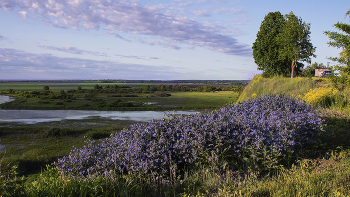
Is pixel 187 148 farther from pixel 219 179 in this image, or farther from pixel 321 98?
pixel 321 98

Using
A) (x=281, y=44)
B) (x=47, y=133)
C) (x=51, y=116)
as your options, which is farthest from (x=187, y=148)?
(x=51, y=116)

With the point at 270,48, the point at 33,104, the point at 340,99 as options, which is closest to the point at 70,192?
the point at 340,99

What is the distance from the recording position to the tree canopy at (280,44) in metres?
24.3

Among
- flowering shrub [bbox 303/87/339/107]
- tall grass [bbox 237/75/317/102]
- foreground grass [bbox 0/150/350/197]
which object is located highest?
tall grass [bbox 237/75/317/102]

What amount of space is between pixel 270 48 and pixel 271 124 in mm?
25010

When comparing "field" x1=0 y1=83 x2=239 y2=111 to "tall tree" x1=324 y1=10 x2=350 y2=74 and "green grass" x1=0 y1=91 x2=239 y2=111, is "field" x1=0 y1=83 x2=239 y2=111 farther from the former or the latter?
"tall tree" x1=324 y1=10 x2=350 y2=74

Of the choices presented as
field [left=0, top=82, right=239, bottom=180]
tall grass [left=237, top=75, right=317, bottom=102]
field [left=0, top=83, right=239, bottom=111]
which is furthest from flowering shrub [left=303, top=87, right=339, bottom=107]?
field [left=0, top=83, right=239, bottom=111]

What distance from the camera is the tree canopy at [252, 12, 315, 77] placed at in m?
24.3

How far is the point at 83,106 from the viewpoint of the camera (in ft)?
143

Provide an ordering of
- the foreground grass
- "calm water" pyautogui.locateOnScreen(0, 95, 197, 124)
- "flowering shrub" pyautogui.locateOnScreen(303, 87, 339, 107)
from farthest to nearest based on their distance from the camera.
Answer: "calm water" pyautogui.locateOnScreen(0, 95, 197, 124), "flowering shrub" pyautogui.locateOnScreen(303, 87, 339, 107), the foreground grass

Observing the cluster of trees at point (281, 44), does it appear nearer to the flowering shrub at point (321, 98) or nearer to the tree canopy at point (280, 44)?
the tree canopy at point (280, 44)

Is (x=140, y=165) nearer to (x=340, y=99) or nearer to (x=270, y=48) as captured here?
(x=340, y=99)

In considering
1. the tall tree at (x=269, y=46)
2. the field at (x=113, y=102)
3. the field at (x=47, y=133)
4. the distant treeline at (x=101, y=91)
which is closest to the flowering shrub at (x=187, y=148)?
the field at (x=47, y=133)

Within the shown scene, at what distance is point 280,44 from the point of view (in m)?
25.6
